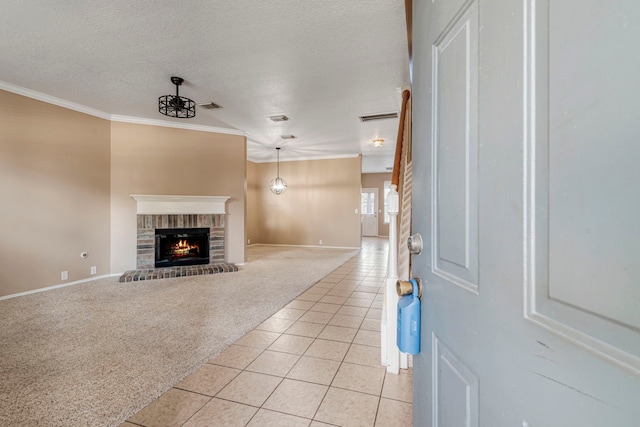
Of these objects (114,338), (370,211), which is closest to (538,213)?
(114,338)

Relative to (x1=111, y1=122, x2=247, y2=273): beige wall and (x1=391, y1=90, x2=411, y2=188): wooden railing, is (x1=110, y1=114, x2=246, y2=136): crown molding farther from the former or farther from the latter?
(x1=391, y1=90, x2=411, y2=188): wooden railing

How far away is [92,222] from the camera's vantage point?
4551 millimetres

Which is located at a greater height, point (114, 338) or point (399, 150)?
point (399, 150)

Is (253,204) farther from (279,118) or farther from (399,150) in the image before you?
(399,150)

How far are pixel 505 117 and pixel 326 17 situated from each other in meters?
2.45

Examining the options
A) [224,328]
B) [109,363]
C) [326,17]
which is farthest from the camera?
[224,328]

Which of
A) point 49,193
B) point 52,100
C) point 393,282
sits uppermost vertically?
point 52,100

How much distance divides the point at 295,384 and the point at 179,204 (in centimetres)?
434

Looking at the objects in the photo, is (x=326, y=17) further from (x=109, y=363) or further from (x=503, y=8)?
(x=109, y=363)

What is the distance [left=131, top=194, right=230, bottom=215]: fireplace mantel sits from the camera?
499 centimetres

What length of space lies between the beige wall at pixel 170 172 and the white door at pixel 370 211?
7.13 m

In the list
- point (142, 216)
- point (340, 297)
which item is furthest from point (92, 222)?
point (340, 297)

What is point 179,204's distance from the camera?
524cm

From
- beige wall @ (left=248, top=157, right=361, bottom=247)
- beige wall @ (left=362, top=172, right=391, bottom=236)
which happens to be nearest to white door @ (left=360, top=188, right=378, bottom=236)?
beige wall @ (left=362, top=172, right=391, bottom=236)
